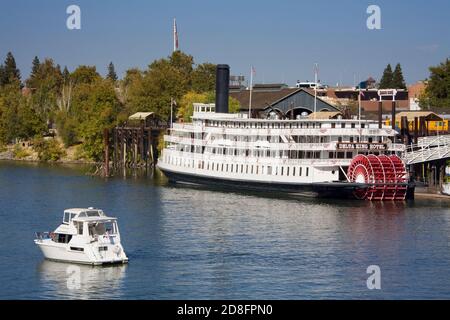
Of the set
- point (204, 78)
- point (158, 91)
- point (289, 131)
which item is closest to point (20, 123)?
point (158, 91)

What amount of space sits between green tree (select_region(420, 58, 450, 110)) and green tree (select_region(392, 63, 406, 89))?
41.6m

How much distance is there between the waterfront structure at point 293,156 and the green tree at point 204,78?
5669 cm

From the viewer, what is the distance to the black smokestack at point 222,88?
368 ft

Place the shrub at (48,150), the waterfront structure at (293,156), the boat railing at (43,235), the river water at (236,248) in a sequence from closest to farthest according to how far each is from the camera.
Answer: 1. the river water at (236,248)
2. the boat railing at (43,235)
3. the waterfront structure at (293,156)
4. the shrub at (48,150)

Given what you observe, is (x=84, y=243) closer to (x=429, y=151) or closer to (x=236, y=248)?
(x=236, y=248)

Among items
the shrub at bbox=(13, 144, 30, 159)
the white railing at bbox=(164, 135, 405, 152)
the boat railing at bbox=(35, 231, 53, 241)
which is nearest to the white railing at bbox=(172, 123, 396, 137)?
the white railing at bbox=(164, 135, 405, 152)

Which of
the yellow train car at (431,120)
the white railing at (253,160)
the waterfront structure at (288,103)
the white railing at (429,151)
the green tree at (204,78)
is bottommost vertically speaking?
the white railing at (253,160)

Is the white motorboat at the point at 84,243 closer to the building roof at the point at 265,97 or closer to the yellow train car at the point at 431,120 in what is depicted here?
the yellow train car at the point at 431,120

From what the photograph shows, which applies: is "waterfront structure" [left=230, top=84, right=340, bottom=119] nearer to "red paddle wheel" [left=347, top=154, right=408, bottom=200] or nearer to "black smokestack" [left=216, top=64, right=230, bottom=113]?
"black smokestack" [left=216, top=64, right=230, bottom=113]

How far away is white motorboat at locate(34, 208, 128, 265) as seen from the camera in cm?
5244

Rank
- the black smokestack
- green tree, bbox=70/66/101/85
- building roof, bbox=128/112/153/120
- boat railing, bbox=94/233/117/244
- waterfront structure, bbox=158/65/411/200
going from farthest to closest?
green tree, bbox=70/66/101/85, building roof, bbox=128/112/153/120, the black smokestack, waterfront structure, bbox=158/65/411/200, boat railing, bbox=94/233/117/244

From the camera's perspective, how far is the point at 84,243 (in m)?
52.7

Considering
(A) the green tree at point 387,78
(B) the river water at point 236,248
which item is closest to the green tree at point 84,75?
(A) the green tree at point 387,78

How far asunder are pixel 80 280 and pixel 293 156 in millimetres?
46531
